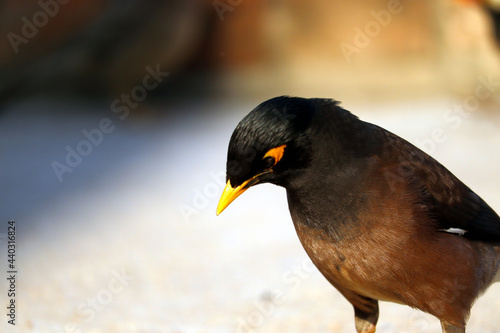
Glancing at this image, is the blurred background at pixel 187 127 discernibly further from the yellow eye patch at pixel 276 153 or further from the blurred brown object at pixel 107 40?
the yellow eye patch at pixel 276 153

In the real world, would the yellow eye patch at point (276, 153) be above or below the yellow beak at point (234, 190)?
above

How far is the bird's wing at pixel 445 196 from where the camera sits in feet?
9.52

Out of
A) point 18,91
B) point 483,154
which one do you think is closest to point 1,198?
point 18,91

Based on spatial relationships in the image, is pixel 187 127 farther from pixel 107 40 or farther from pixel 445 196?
pixel 445 196

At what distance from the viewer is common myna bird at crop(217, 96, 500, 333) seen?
2.56 m

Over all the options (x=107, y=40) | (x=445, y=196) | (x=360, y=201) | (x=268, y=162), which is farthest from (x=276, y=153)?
(x=107, y=40)

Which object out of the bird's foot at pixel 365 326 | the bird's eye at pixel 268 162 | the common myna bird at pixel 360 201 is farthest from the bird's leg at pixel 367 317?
the bird's eye at pixel 268 162

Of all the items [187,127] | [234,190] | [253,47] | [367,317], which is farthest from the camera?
[253,47]

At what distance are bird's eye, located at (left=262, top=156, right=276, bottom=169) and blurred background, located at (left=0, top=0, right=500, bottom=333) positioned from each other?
188 cm

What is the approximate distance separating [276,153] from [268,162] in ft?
0.16

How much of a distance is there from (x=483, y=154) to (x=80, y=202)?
434 centimetres

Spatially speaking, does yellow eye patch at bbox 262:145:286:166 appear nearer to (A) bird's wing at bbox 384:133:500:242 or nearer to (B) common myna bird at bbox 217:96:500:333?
(B) common myna bird at bbox 217:96:500:333

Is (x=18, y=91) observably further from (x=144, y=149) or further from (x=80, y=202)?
(x=80, y=202)

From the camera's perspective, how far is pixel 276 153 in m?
2.54
